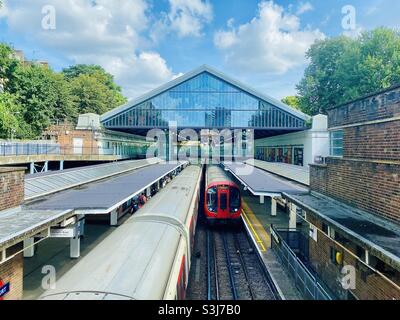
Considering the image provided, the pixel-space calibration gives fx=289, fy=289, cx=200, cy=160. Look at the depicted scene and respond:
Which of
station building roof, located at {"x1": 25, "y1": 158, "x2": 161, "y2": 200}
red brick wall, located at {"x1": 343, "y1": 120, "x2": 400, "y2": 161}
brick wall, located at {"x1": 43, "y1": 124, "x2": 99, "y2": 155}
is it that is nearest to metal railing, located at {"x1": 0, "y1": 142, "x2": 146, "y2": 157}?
brick wall, located at {"x1": 43, "y1": 124, "x2": 99, "y2": 155}

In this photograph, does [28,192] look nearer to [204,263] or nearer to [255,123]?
[204,263]

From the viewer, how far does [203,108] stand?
33281 mm

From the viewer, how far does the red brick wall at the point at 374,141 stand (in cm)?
647

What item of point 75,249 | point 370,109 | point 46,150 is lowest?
point 75,249

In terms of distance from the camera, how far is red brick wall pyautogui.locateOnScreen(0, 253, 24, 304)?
6.21 m

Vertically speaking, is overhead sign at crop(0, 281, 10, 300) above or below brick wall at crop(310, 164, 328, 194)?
below

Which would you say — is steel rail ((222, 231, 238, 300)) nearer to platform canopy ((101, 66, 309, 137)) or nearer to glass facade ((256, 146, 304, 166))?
glass facade ((256, 146, 304, 166))

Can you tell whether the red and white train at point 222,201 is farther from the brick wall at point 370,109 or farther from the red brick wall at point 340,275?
the brick wall at point 370,109

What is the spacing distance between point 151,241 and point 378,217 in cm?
519

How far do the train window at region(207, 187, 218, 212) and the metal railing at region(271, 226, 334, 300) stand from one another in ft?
14.0

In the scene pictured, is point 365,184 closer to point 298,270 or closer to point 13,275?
point 298,270

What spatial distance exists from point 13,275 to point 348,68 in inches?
1189

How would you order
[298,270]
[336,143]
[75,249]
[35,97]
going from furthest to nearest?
1. [35,97]
2. [75,249]
3. [336,143]
4. [298,270]

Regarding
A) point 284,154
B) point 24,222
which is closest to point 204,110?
point 284,154
